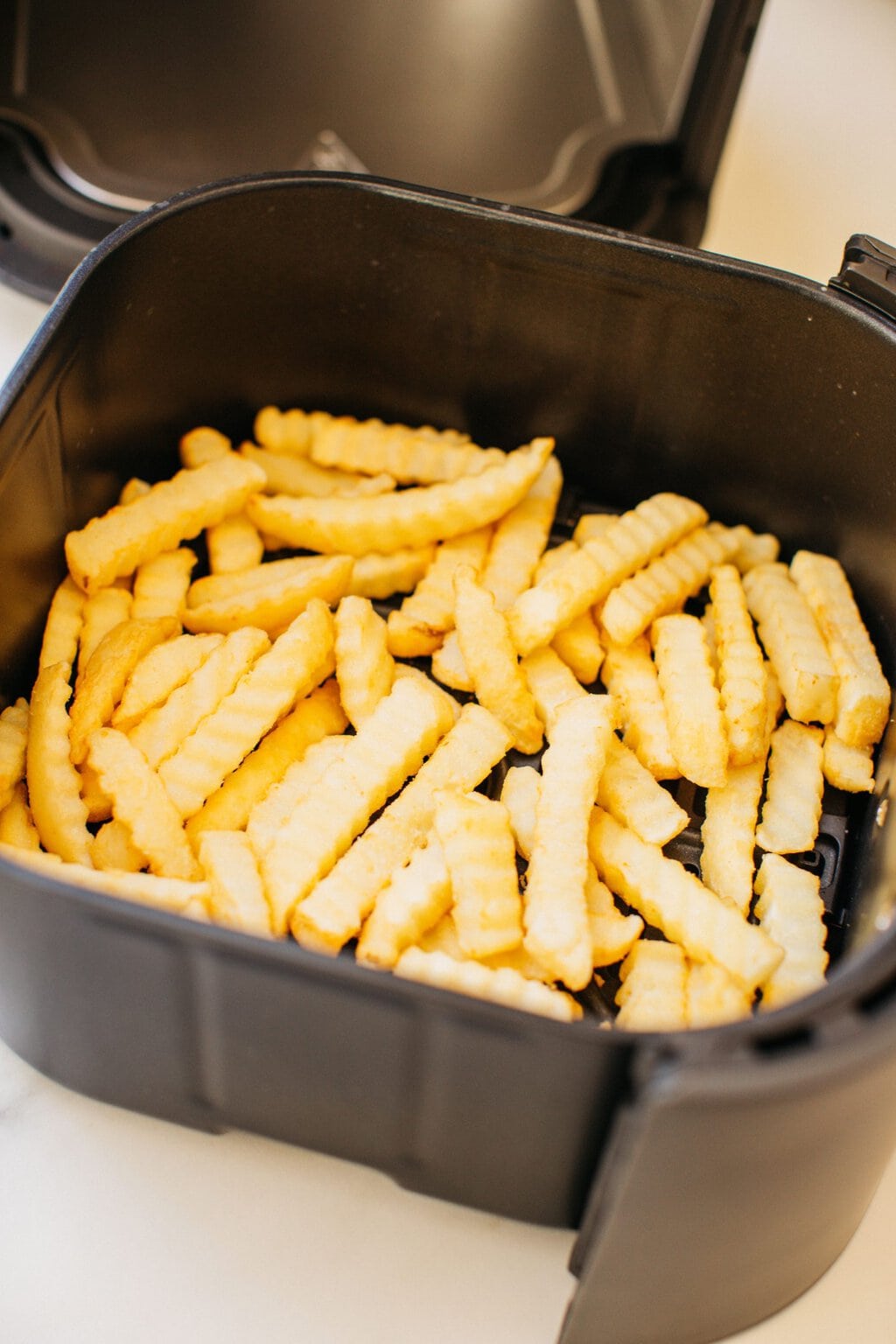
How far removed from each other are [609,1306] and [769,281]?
3.32 ft

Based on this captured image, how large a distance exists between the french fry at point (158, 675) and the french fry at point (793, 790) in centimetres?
58

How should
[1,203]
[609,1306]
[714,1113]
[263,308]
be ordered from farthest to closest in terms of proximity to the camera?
[1,203] < [263,308] < [609,1306] < [714,1113]

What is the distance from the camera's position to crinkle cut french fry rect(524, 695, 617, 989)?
1.13 metres

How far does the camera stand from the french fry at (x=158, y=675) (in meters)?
1.35

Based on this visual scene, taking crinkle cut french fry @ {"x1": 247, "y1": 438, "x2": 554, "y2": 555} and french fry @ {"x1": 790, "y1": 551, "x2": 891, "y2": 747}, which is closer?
french fry @ {"x1": 790, "y1": 551, "x2": 891, "y2": 747}

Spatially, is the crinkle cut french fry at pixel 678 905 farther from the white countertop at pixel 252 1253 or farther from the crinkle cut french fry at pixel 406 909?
the white countertop at pixel 252 1253

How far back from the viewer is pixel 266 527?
157 centimetres

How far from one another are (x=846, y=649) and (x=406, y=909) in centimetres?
60

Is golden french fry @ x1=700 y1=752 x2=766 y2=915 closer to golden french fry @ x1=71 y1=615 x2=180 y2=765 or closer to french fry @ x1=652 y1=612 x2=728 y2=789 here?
french fry @ x1=652 y1=612 x2=728 y2=789

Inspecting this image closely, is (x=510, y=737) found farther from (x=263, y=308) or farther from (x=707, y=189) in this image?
(x=707, y=189)

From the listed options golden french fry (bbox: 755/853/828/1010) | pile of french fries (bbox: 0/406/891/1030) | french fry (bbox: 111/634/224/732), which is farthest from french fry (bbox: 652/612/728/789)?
french fry (bbox: 111/634/224/732)

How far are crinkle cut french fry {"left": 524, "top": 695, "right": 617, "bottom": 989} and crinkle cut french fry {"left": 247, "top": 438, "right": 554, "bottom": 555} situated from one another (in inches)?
11.2

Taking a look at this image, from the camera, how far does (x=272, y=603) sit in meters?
1.46

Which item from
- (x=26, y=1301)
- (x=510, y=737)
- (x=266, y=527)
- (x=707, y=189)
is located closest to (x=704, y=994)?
(x=510, y=737)
